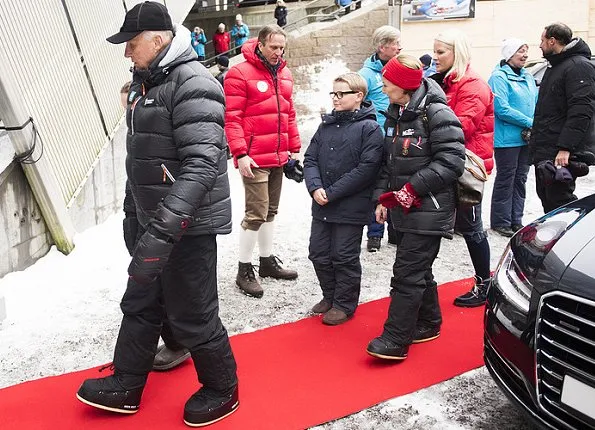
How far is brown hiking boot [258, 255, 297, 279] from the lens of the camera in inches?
201

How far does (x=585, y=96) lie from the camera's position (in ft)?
15.8

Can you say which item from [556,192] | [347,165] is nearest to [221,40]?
[556,192]

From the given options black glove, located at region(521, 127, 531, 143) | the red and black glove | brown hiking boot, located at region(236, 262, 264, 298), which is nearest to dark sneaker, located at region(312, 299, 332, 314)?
brown hiking boot, located at region(236, 262, 264, 298)

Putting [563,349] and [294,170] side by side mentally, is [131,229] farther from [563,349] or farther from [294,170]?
[563,349]

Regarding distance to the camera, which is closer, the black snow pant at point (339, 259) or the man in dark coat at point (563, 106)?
the black snow pant at point (339, 259)

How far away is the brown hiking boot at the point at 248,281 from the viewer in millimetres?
4730

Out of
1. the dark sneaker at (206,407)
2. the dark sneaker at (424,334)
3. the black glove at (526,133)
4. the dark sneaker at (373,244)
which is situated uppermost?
the dark sneaker at (206,407)

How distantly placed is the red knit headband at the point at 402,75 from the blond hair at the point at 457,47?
102 cm

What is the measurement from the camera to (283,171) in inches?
193

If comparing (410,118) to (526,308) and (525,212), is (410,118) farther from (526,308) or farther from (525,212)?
(525,212)

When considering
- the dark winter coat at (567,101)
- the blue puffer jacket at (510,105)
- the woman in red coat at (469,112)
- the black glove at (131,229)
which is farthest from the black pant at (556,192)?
the black glove at (131,229)

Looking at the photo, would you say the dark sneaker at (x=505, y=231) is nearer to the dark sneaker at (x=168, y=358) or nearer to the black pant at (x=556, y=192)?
Result: the black pant at (x=556, y=192)

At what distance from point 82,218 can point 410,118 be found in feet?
12.3

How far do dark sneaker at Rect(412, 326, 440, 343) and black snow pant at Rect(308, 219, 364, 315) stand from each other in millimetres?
573
